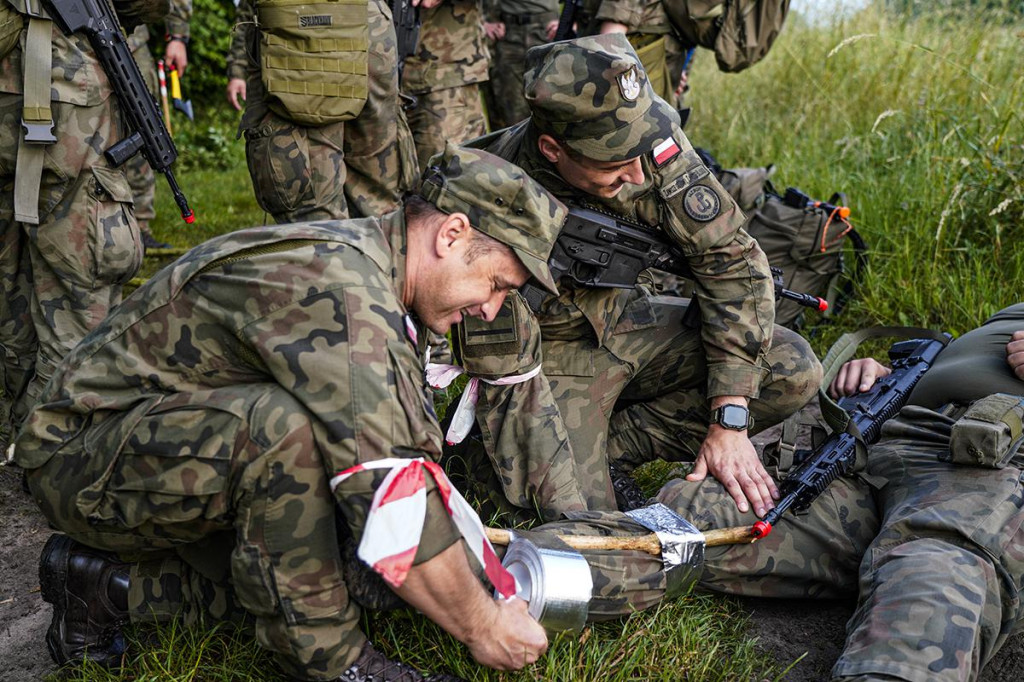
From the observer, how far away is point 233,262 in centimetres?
217

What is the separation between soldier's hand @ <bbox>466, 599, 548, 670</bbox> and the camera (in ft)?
7.18

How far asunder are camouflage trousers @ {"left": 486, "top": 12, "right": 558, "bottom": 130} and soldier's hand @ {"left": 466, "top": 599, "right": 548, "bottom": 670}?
4743 millimetres

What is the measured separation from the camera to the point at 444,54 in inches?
203

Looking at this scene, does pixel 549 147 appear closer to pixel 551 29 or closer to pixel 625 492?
pixel 625 492

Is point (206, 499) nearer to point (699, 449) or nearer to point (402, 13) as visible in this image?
point (699, 449)

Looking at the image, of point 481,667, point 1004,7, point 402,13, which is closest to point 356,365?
point 481,667

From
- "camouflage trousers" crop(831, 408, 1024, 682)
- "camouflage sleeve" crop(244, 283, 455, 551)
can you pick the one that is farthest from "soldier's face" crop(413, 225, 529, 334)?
"camouflage trousers" crop(831, 408, 1024, 682)

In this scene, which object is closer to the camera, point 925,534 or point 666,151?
point 925,534

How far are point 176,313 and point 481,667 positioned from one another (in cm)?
116

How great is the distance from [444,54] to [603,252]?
7.77 ft

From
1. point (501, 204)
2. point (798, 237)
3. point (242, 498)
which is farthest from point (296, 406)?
point (798, 237)

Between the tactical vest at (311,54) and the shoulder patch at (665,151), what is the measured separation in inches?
55.3

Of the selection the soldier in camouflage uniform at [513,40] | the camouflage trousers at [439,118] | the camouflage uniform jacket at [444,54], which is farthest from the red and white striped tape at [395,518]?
the soldier in camouflage uniform at [513,40]

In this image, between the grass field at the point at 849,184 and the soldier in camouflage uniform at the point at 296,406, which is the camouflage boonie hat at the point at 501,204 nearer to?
the soldier in camouflage uniform at the point at 296,406
